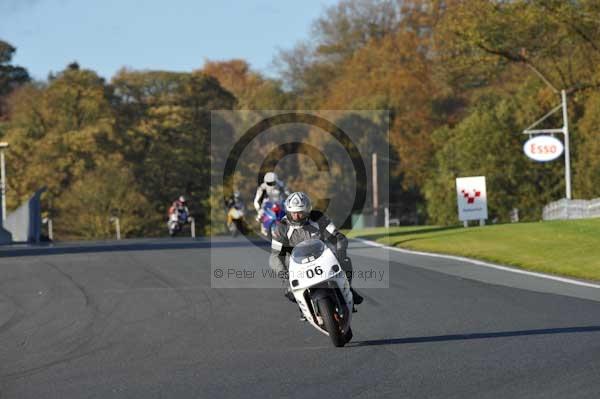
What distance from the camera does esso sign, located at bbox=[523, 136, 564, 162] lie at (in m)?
47.3

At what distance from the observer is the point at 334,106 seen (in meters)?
75.1

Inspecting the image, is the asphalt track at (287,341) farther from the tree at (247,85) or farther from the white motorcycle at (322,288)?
the tree at (247,85)

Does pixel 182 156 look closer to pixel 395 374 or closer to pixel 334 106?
pixel 334 106

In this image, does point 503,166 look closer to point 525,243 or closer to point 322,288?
point 525,243

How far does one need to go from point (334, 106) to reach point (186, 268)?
55.0 meters

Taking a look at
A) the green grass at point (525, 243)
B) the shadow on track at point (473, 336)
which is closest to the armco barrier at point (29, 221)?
the green grass at point (525, 243)

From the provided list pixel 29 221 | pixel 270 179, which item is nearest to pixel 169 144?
pixel 29 221

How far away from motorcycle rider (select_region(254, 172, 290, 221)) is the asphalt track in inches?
236

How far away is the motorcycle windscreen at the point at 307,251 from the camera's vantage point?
10.6 m

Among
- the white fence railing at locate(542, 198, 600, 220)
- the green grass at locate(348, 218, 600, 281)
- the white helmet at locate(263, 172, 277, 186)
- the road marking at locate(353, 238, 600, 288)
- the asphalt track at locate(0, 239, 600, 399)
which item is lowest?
the asphalt track at locate(0, 239, 600, 399)

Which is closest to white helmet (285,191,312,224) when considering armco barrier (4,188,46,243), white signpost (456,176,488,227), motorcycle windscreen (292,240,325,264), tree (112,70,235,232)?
→ motorcycle windscreen (292,240,325,264)

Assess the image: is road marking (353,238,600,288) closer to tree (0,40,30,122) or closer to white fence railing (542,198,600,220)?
white fence railing (542,198,600,220)

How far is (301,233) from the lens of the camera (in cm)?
1126

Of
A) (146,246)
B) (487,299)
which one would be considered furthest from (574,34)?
(487,299)
